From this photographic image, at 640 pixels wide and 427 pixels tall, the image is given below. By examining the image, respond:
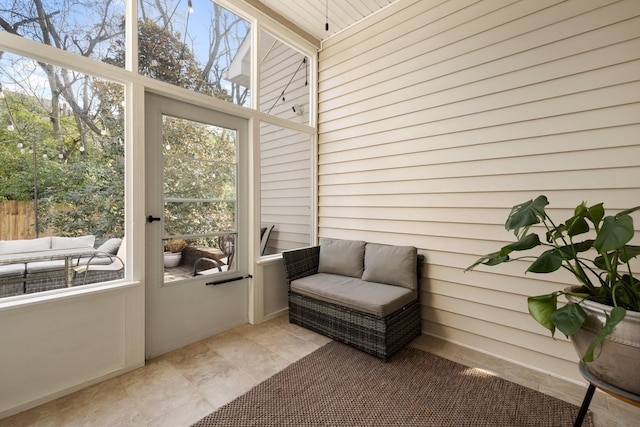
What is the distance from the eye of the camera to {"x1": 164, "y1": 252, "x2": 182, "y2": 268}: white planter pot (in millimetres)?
2434

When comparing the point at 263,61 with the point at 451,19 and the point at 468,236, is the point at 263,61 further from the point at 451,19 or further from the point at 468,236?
the point at 468,236

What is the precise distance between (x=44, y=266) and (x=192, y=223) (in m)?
0.99

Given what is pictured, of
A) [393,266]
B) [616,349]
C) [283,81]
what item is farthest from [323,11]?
[616,349]

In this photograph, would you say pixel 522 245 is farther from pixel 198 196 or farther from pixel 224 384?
pixel 198 196

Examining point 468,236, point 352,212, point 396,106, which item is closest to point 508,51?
point 396,106

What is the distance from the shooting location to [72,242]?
1990 millimetres

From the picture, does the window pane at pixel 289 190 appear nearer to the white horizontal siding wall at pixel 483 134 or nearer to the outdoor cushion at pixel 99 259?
the white horizontal siding wall at pixel 483 134

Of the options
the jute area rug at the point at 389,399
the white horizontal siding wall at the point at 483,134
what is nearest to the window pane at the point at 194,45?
the white horizontal siding wall at the point at 483,134

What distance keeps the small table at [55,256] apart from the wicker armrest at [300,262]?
5.13 ft

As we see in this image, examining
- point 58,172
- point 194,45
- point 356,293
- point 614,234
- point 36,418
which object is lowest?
point 36,418

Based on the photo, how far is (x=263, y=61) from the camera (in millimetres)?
3209

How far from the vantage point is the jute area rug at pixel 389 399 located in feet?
5.52

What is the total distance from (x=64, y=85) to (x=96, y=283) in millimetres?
1353

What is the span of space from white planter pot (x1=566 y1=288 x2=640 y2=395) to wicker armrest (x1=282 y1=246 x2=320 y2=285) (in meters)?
2.21
